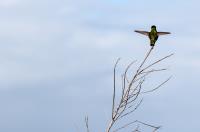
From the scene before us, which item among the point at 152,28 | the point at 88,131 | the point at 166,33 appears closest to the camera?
the point at 166,33

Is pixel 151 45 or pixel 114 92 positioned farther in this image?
pixel 114 92

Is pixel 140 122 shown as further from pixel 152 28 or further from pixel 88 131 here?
pixel 152 28

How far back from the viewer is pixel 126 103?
27.6 ft

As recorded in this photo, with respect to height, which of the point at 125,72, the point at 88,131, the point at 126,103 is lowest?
the point at 88,131

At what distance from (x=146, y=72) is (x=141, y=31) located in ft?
5.17

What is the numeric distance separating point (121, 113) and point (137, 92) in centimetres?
57

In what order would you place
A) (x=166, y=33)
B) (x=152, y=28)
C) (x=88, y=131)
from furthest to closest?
(x=88, y=131)
(x=152, y=28)
(x=166, y=33)

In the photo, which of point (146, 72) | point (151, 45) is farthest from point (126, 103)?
point (151, 45)

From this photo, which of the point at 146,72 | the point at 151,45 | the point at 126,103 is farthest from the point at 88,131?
the point at 151,45

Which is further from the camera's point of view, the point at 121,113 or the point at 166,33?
the point at 121,113

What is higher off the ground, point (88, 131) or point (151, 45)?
point (151, 45)

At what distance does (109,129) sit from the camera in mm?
8141

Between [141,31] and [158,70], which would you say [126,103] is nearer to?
[158,70]

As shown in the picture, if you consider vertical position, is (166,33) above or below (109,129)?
above
